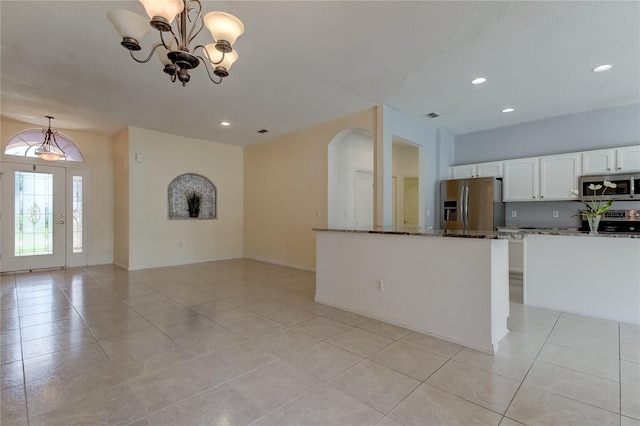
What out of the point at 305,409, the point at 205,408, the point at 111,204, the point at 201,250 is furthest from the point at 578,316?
the point at 111,204

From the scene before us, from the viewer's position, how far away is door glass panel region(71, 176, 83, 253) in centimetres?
623

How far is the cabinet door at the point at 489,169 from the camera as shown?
558 cm

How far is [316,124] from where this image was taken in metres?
5.65

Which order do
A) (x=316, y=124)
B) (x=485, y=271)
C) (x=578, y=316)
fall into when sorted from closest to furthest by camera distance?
(x=485, y=271) → (x=578, y=316) → (x=316, y=124)

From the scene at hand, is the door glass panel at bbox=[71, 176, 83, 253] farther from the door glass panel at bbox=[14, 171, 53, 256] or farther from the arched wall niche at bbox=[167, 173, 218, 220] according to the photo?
the arched wall niche at bbox=[167, 173, 218, 220]

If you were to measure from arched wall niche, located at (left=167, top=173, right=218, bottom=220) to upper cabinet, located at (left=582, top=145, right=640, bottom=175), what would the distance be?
23.7ft

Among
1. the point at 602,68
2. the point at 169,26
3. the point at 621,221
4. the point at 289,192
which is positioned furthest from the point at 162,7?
the point at 621,221

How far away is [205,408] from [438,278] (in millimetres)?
2135

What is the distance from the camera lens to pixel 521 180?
533 cm

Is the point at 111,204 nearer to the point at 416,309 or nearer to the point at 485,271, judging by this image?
the point at 416,309

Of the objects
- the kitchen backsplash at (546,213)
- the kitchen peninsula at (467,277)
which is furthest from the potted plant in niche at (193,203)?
the kitchen backsplash at (546,213)

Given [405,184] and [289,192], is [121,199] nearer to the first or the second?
[289,192]


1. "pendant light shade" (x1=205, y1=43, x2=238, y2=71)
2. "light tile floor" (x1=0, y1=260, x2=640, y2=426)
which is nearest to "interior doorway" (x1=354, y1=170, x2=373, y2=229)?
"light tile floor" (x1=0, y1=260, x2=640, y2=426)

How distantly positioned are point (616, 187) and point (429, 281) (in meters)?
3.77
